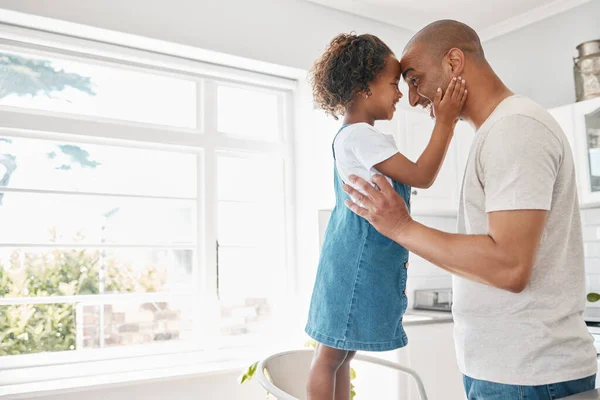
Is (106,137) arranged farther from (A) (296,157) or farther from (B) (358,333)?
(B) (358,333)

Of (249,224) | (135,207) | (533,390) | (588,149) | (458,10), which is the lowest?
(533,390)

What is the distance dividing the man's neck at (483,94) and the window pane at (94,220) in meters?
2.37

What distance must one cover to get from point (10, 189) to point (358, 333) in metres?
2.17

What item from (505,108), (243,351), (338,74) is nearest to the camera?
(505,108)

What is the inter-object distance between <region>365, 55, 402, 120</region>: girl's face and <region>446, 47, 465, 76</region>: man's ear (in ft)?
1.17

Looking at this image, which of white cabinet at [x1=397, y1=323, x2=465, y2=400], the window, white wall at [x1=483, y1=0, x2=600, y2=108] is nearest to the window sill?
the window

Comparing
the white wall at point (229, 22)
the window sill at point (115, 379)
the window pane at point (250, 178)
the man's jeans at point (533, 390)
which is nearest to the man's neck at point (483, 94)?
the man's jeans at point (533, 390)

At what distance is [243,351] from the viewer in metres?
3.51

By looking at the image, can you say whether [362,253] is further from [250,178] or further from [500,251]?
[250,178]

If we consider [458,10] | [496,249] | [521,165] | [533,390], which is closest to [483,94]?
[521,165]

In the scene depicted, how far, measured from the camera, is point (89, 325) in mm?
3078

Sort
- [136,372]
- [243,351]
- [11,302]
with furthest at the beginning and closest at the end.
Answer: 1. [243,351]
2. [136,372]
3. [11,302]

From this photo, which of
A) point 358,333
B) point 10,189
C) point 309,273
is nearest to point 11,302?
point 10,189

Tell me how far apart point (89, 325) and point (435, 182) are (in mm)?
2194
